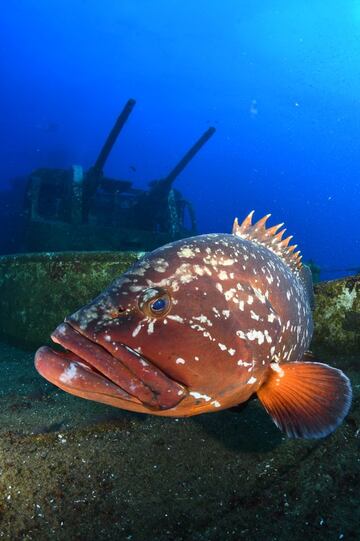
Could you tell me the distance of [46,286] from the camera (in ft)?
18.1

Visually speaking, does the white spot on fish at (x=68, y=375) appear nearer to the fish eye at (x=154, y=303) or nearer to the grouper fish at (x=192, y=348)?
the grouper fish at (x=192, y=348)

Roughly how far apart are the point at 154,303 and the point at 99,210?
43.5ft

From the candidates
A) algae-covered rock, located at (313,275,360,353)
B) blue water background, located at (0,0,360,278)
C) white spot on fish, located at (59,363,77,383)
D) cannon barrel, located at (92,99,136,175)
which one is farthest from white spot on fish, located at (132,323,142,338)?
blue water background, located at (0,0,360,278)

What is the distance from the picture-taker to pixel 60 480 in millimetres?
2766

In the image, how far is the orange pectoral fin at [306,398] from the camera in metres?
2.28

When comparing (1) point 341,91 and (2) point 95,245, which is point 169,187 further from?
(1) point 341,91

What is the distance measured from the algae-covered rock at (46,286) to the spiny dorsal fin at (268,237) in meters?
2.02

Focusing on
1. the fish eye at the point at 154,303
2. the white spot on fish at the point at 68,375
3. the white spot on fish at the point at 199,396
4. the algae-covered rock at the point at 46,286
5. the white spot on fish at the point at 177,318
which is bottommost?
the algae-covered rock at the point at 46,286

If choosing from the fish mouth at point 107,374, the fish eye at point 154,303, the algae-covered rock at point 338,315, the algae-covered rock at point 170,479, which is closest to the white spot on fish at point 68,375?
the fish mouth at point 107,374

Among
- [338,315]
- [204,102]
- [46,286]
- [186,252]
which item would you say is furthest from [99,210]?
[204,102]

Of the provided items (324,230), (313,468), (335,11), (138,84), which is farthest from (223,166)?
(313,468)

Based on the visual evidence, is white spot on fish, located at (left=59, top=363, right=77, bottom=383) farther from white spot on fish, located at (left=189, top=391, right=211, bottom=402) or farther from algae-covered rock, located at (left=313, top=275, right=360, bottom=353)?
algae-covered rock, located at (left=313, top=275, right=360, bottom=353)

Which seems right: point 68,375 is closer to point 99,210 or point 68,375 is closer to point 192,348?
point 192,348

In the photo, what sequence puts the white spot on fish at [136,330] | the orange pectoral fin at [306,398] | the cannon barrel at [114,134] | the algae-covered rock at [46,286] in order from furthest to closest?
the cannon barrel at [114,134] → the algae-covered rock at [46,286] → the orange pectoral fin at [306,398] → the white spot on fish at [136,330]
